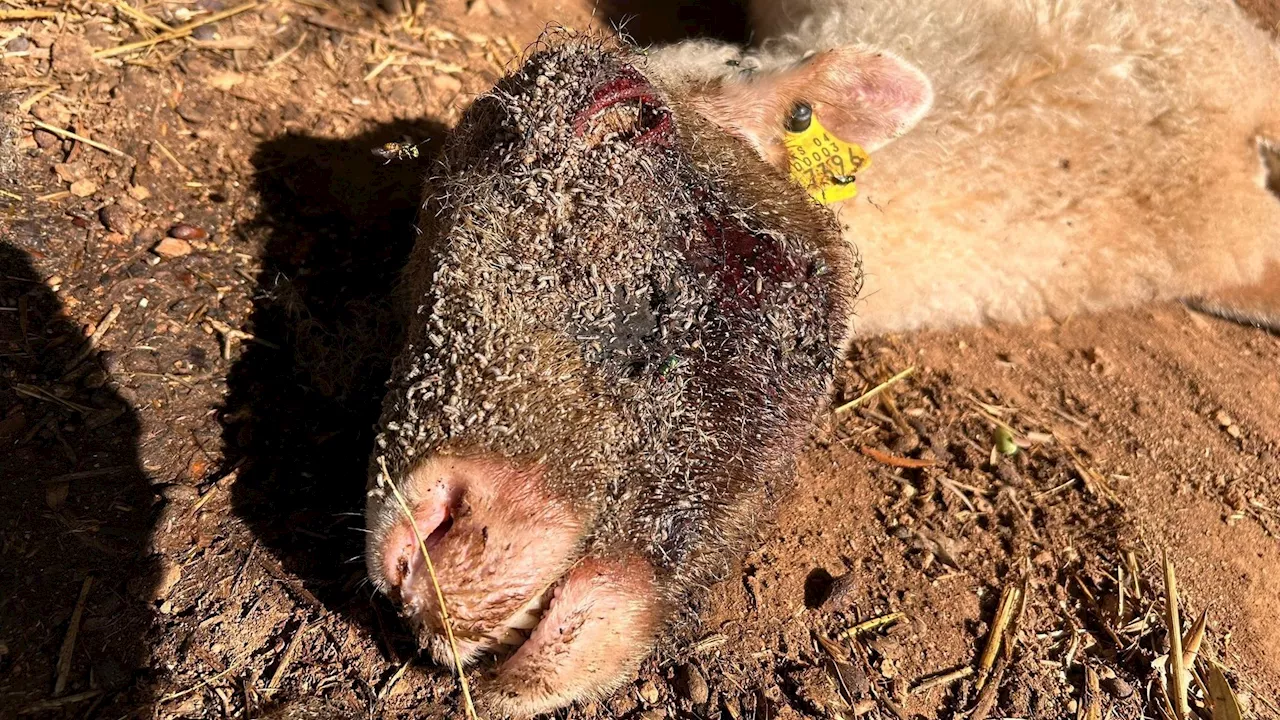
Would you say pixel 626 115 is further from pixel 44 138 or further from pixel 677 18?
pixel 677 18

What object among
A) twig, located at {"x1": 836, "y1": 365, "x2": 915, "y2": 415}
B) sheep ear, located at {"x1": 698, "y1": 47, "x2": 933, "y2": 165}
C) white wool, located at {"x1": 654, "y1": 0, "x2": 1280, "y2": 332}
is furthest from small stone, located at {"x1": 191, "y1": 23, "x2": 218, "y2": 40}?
twig, located at {"x1": 836, "y1": 365, "x2": 915, "y2": 415}

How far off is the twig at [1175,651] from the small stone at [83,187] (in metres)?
3.43

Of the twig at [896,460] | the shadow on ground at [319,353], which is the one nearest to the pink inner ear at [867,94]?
the twig at [896,460]

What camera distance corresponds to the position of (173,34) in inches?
117

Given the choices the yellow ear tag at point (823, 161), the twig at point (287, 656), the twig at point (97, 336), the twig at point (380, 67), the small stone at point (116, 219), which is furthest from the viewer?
the twig at point (380, 67)

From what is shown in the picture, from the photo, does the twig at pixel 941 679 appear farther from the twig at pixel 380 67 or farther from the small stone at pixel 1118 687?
the twig at pixel 380 67

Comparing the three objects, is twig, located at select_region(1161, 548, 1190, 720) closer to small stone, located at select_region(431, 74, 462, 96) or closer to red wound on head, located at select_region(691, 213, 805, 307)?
red wound on head, located at select_region(691, 213, 805, 307)

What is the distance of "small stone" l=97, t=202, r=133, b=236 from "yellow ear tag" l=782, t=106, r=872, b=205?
6.63 ft

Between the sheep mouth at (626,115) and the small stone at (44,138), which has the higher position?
the sheep mouth at (626,115)

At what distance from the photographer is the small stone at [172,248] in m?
2.46

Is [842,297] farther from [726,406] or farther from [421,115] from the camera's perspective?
[421,115]

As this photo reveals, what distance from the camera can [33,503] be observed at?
1.90 metres

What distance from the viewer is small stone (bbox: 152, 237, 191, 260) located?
2.46 metres

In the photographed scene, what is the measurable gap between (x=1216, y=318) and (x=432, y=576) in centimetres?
332
